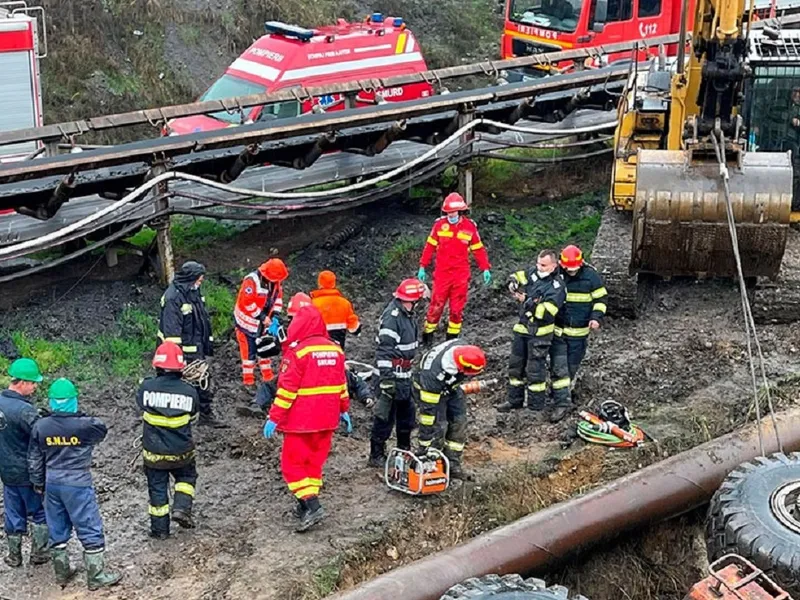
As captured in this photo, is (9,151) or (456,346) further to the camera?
(9,151)

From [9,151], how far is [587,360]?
25.1ft

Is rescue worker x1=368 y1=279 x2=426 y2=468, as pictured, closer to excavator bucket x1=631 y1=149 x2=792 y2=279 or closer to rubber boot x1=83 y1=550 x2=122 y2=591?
rubber boot x1=83 y1=550 x2=122 y2=591

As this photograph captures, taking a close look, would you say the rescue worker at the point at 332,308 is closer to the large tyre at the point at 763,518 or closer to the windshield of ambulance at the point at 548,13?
the large tyre at the point at 763,518

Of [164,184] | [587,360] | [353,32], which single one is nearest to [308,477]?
[587,360]

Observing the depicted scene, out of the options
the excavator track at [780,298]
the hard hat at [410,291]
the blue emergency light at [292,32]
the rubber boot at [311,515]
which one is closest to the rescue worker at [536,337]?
the hard hat at [410,291]

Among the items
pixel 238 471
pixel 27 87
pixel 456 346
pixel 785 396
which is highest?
pixel 27 87

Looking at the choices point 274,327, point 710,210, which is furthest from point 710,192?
point 274,327

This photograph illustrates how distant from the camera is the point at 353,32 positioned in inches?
598

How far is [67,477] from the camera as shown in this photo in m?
6.96

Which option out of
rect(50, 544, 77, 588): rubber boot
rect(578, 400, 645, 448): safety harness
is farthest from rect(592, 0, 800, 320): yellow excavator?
rect(50, 544, 77, 588): rubber boot

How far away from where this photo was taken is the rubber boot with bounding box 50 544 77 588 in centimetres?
713

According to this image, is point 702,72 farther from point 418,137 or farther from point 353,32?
point 353,32

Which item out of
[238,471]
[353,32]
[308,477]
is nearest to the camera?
[308,477]

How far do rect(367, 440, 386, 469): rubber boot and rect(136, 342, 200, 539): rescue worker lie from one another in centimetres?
161
